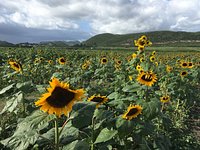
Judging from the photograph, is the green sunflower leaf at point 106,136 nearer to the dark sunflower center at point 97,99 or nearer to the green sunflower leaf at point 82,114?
the dark sunflower center at point 97,99

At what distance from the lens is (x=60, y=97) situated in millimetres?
2525

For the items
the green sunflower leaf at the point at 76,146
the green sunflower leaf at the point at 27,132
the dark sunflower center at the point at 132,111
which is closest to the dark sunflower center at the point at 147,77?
the dark sunflower center at the point at 132,111

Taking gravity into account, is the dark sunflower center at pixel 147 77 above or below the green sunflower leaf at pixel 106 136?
above

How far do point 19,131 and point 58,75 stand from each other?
3.13 m

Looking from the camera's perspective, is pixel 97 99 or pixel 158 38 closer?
pixel 97 99

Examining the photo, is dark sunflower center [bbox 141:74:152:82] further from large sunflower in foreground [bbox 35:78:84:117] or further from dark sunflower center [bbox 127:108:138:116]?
large sunflower in foreground [bbox 35:78:84:117]

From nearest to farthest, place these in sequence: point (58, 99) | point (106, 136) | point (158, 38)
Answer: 1. point (58, 99)
2. point (106, 136)
3. point (158, 38)

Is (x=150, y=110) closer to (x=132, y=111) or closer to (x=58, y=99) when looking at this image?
(x=132, y=111)

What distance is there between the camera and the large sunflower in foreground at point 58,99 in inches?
96.4

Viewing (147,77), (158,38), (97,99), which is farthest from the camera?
(158,38)

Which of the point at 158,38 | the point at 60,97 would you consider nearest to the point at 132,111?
the point at 60,97

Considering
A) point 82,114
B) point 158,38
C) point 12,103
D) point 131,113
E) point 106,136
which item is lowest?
point 158,38

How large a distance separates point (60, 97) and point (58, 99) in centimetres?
3

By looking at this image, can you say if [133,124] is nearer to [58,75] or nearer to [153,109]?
[153,109]
